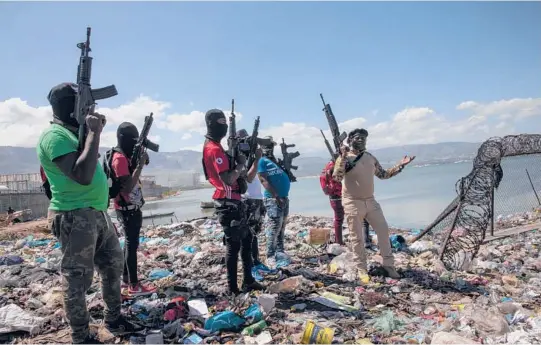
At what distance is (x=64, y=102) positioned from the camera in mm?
2502

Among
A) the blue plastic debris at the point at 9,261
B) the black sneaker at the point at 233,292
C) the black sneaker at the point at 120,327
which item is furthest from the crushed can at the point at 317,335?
the blue plastic debris at the point at 9,261

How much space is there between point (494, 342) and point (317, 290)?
169cm

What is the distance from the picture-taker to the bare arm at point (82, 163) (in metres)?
2.23

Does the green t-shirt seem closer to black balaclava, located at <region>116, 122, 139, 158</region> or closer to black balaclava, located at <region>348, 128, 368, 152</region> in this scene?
black balaclava, located at <region>116, 122, 139, 158</region>

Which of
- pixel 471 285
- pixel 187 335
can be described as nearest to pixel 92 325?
pixel 187 335

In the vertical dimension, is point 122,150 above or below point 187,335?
→ above

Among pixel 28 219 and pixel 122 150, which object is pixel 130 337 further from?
pixel 28 219

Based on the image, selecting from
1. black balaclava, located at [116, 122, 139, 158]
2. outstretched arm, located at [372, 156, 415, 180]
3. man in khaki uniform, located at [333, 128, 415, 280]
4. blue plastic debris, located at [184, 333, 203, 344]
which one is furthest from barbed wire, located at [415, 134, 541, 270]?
black balaclava, located at [116, 122, 139, 158]

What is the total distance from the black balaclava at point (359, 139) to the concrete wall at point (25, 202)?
820 inches

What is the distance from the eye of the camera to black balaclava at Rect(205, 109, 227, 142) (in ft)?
11.4

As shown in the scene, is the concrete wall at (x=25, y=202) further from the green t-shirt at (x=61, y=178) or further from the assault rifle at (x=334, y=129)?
the green t-shirt at (x=61, y=178)

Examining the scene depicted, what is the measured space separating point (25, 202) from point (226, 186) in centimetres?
2268

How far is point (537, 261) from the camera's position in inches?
199

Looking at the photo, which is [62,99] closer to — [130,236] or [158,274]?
[130,236]
